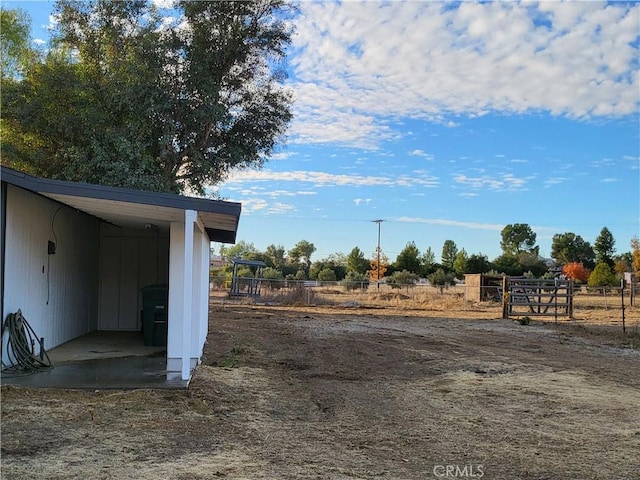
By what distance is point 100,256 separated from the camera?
13375 mm

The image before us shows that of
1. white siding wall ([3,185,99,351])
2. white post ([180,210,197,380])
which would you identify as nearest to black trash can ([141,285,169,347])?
white siding wall ([3,185,99,351])

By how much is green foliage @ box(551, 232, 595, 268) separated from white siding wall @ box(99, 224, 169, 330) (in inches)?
2885

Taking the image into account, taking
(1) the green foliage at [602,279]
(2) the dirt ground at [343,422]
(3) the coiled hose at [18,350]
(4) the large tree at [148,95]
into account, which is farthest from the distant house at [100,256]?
(1) the green foliage at [602,279]

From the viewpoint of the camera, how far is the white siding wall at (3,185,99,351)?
8008 mm

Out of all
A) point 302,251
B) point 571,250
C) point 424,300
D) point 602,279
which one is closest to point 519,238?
point 571,250

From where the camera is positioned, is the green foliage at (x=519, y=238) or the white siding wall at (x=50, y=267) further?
the green foliage at (x=519, y=238)

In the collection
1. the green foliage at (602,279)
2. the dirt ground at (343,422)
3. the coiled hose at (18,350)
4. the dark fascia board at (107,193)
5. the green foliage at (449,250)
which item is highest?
the green foliage at (449,250)

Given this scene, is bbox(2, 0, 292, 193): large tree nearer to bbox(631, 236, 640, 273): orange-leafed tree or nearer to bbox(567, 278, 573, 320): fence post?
bbox(567, 278, 573, 320): fence post

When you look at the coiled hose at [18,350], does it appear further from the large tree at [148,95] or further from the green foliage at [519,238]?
the green foliage at [519,238]

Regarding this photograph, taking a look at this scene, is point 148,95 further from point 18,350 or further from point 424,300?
point 424,300

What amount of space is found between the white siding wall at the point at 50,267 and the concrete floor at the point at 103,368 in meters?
0.55

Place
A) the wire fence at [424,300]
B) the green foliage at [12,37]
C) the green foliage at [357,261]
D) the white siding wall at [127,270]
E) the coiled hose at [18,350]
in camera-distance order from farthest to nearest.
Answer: the green foliage at [357,261]
the wire fence at [424,300]
the green foliage at [12,37]
the white siding wall at [127,270]
the coiled hose at [18,350]

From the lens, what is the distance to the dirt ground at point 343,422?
15.8 ft

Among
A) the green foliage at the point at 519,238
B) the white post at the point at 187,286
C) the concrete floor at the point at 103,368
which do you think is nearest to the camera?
the concrete floor at the point at 103,368
